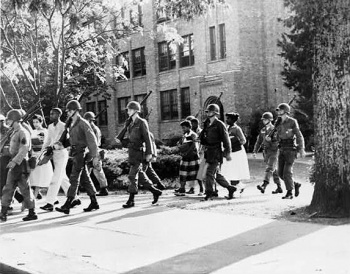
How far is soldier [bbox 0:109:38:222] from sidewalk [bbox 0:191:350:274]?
0.33 meters

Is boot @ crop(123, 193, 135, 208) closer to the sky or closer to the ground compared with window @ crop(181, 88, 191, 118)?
closer to the ground

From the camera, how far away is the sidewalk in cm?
588

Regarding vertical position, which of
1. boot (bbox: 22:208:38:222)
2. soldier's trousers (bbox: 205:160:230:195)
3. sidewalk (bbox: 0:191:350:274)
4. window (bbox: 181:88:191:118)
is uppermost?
window (bbox: 181:88:191:118)

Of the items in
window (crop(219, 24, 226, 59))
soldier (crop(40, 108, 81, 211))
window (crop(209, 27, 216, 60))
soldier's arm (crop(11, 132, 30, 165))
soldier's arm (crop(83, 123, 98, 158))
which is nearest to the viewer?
soldier's arm (crop(11, 132, 30, 165))

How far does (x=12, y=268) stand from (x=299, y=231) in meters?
3.59

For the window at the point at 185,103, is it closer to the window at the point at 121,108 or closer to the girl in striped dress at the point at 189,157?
the window at the point at 121,108

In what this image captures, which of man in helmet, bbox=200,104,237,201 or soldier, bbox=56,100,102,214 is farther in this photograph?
man in helmet, bbox=200,104,237,201

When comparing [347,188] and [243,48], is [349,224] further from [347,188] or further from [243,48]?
[243,48]

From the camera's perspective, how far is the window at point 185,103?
116ft

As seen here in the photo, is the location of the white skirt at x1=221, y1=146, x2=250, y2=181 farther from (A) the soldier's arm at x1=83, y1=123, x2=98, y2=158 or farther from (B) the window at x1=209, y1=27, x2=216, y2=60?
(B) the window at x1=209, y1=27, x2=216, y2=60

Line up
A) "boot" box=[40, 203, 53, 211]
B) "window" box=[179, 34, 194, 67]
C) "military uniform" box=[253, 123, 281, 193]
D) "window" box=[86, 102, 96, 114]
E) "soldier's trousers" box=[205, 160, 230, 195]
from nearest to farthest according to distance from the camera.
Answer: "boot" box=[40, 203, 53, 211]
"soldier's trousers" box=[205, 160, 230, 195]
"military uniform" box=[253, 123, 281, 193]
"window" box=[179, 34, 194, 67]
"window" box=[86, 102, 96, 114]

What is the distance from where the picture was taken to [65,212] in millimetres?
10156

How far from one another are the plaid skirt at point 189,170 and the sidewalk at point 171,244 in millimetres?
3166

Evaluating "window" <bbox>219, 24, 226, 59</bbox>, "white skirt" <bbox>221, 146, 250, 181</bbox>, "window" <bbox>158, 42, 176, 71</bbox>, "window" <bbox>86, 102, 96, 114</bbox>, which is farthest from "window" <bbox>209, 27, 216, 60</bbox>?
"white skirt" <bbox>221, 146, 250, 181</bbox>
